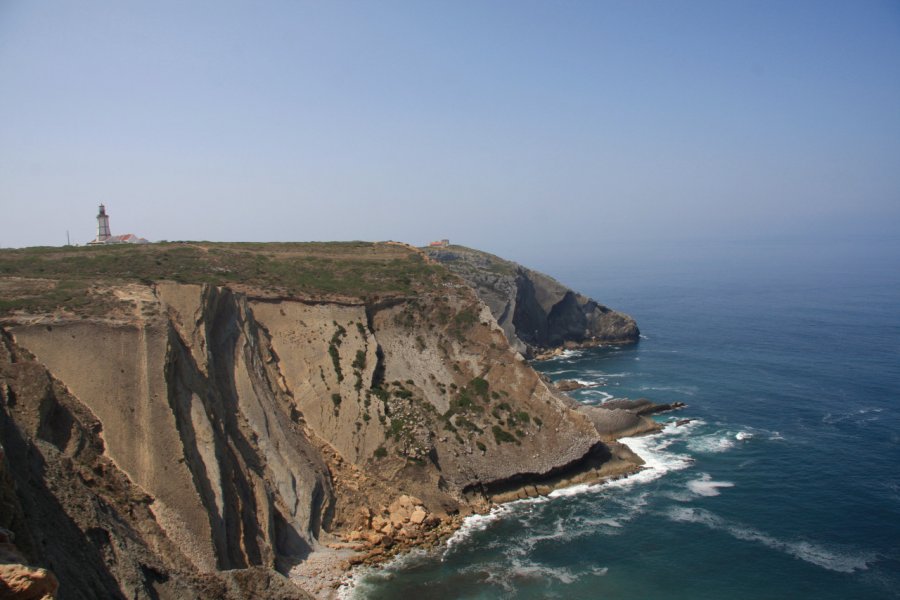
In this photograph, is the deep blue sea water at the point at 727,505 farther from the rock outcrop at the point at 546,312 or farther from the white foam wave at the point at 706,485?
the rock outcrop at the point at 546,312

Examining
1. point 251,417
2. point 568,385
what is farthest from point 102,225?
point 568,385

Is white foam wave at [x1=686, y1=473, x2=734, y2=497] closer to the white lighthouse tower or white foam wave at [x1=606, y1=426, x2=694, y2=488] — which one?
white foam wave at [x1=606, y1=426, x2=694, y2=488]

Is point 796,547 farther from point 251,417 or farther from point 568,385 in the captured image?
point 568,385

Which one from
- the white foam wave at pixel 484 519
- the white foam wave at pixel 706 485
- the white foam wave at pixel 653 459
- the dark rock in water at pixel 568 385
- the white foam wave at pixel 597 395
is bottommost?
the white foam wave at pixel 484 519

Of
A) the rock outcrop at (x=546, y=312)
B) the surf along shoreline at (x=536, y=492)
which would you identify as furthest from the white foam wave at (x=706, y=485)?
the rock outcrop at (x=546, y=312)

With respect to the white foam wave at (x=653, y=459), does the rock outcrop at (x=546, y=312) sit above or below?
above

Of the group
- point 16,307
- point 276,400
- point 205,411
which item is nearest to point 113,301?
point 16,307
